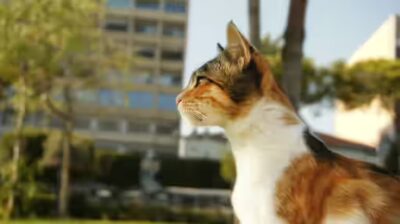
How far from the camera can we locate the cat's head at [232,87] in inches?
33.6

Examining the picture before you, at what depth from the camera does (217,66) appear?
0.89 m

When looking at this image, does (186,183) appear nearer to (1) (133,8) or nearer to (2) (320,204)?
(1) (133,8)

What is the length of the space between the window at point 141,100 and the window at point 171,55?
61.8 inches

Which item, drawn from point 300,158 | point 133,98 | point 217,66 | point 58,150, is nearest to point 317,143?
point 300,158

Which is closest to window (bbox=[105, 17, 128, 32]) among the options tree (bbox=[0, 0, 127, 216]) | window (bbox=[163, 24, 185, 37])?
window (bbox=[163, 24, 185, 37])

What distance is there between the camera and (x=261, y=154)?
835 mm

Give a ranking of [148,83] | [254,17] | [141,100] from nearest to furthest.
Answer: [254,17] < [148,83] < [141,100]

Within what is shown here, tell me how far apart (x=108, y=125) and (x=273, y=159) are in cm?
2286

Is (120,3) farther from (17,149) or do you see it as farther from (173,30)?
(17,149)

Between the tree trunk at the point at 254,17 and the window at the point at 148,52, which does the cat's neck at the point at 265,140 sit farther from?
the window at the point at 148,52

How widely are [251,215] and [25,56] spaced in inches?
333

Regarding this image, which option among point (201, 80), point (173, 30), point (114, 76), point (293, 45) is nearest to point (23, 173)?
point (114, 76)

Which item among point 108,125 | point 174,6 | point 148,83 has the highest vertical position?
point 174,6

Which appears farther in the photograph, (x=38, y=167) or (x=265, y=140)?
(x=38, y=167)
